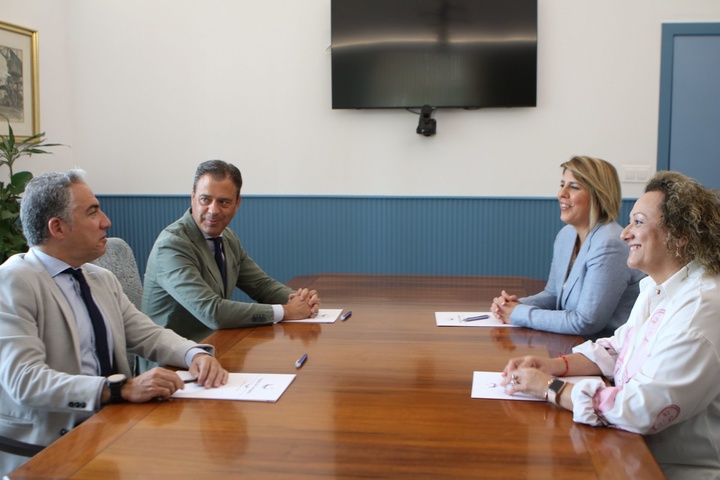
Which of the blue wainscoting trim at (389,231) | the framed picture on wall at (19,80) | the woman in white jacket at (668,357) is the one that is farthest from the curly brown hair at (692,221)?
the framed picture on wall at (19,80)

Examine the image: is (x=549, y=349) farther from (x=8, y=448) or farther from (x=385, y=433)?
(x=8, y=448)

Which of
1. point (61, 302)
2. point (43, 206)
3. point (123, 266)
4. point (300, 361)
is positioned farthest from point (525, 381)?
point (123, 266)

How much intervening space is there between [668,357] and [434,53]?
3.44m

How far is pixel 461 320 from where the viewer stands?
2361mm

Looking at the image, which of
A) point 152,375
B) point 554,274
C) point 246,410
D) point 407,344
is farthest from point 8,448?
point 554,274

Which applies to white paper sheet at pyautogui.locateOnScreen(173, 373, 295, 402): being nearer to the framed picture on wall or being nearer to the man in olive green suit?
the man in olive green suit

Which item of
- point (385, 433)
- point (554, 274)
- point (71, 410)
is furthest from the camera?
point (554, 274)

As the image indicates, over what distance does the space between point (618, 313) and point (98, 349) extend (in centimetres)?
168

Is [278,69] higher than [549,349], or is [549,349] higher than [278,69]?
[278,69]

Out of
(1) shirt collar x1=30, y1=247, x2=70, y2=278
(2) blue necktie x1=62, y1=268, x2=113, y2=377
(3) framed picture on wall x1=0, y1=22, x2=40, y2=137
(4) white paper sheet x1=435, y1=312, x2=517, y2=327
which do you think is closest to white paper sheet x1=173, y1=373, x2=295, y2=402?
(2) blue necktie x1=62, y1=268, x2=113, y2=377

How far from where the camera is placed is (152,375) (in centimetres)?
157

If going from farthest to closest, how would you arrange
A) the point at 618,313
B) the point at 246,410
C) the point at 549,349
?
the point at 618,313 → the point at 549,349 → the point at 246,410

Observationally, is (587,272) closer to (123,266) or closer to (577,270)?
(577,270)

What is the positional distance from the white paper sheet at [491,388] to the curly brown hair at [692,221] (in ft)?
1.39
